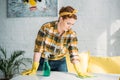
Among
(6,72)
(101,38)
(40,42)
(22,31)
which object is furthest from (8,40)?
(40,42)

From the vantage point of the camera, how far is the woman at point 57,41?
2.60 meters

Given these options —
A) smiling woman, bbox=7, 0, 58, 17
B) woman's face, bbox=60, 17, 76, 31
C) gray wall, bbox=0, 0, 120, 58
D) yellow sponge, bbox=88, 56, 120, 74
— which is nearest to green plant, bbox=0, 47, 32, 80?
gray wall, bbox=0, 0, 120, 58

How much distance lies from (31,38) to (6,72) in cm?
74

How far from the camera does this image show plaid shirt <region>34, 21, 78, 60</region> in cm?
269

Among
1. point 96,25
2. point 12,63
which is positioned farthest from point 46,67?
point 12,63

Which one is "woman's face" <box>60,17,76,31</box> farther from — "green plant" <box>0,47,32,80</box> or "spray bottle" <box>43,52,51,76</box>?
"green plant" <box>0,47,32,80</box>

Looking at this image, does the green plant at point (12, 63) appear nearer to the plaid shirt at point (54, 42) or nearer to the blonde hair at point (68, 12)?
the plaid shirt at point (54, 42)

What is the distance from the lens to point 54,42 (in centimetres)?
275

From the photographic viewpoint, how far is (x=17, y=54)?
426cm

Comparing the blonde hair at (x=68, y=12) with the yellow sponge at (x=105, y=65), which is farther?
the yellow sponge at (x=105, y=65)

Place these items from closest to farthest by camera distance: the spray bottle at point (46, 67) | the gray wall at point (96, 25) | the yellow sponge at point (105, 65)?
the spray bottle at point (46, 67)
the yellow sponge at point (105, 65)
the gray wall at point (96, 25)

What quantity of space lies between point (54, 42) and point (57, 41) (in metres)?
0.04

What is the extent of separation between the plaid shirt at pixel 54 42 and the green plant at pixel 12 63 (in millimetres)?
1608

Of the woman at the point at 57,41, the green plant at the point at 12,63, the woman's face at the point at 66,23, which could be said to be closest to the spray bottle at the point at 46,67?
the woman at the point at 57,41
